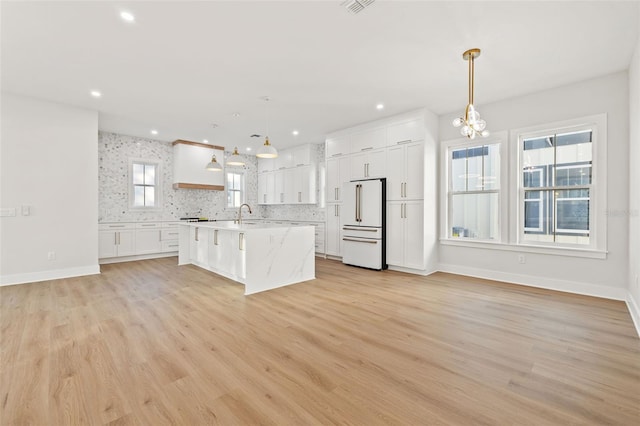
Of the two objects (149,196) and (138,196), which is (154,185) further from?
(138,196)

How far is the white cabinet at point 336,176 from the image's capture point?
6117 mm

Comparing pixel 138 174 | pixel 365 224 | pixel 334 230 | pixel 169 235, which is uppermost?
pixel 138 174

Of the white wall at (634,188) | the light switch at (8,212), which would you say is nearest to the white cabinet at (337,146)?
the white wall at (634,188)

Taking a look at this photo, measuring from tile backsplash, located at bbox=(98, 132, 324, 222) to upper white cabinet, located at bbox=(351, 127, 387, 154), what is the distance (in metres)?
1.83

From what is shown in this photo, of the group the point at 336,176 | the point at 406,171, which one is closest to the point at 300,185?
the point at 336,176

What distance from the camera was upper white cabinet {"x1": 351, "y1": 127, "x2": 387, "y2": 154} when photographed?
5.50 m

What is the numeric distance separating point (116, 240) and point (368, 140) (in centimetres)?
574

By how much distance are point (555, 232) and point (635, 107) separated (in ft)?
5.77

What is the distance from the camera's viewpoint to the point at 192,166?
723 cm

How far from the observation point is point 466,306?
3.39 metres

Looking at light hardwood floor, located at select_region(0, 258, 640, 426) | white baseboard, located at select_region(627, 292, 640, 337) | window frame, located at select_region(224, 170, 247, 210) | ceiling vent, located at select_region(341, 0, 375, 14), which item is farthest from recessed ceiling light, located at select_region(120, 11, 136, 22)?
window frame, located at select_region(224, 170, 247, 210)

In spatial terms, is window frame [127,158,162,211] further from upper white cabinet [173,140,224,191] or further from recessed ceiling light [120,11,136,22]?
recessed ceiling light [120,11,136,22]

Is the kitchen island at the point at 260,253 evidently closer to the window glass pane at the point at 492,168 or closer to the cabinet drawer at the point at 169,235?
the cabinet drawer at the point at 169,235

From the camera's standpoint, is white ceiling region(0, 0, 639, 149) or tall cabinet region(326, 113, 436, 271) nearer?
white ceiling region(0, 0, 639, 149)
